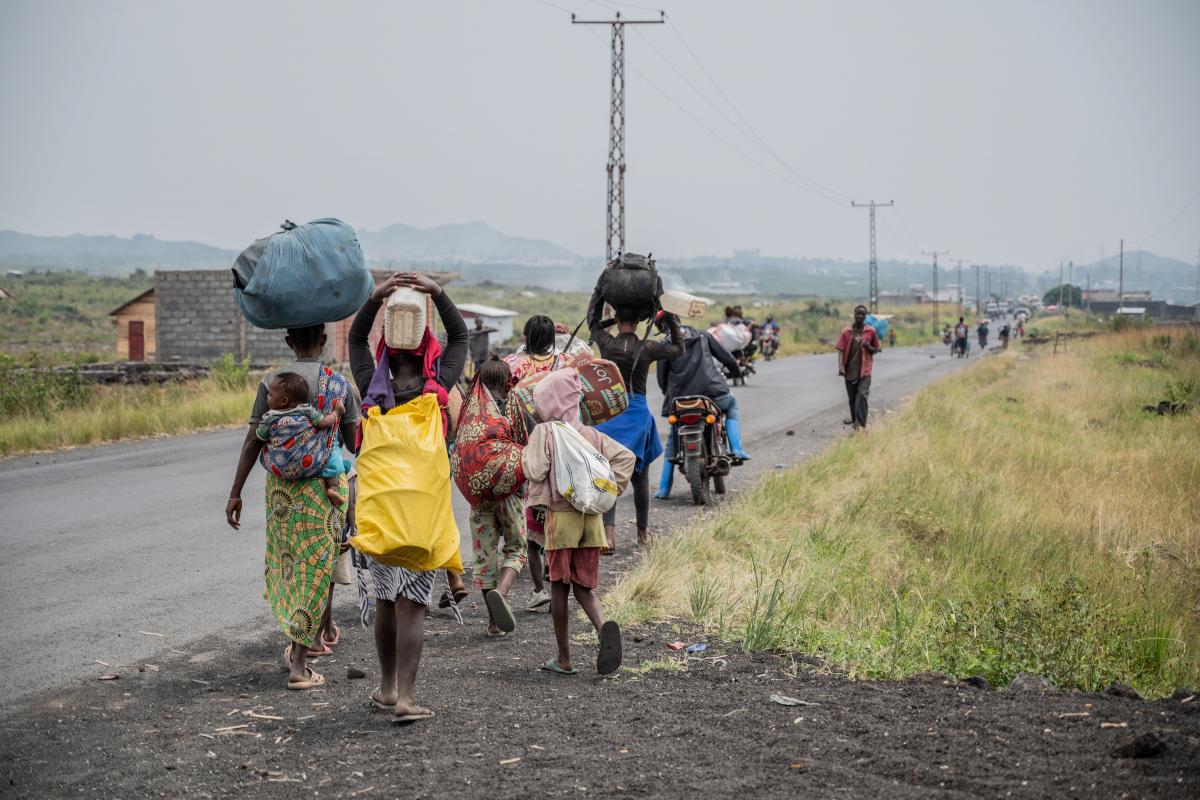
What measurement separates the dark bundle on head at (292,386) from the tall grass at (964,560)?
2.51m

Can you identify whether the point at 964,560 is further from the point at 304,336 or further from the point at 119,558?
the point at 119,558

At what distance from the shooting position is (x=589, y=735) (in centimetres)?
527

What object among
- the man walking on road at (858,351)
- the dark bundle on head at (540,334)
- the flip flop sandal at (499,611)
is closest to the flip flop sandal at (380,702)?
the flip flop sandal at (499,611)

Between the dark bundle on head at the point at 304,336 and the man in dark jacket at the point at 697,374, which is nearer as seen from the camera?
the dark bundle on head at the point at 304,336

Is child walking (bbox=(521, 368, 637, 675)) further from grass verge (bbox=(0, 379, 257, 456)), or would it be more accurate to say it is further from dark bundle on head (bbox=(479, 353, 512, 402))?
grass verge (bbox=(0, 379, 257, 456))

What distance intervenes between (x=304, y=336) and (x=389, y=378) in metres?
0.63

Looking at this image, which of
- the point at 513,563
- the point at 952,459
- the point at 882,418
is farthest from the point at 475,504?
the point at 882,418

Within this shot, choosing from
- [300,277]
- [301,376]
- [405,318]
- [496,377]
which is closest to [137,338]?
[496,377]

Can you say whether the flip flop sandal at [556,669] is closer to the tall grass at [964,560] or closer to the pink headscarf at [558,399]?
the tall grass at [964,560]

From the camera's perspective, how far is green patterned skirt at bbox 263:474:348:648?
6.16m

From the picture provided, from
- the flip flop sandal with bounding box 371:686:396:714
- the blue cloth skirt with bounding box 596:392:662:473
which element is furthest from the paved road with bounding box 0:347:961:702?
the blue cloth skirt with bounding box 596:392:662:473

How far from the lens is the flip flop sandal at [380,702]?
571cm

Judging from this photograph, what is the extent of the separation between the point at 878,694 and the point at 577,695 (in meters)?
1.43

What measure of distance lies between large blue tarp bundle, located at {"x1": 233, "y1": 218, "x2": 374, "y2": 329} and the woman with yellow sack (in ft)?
0.94
